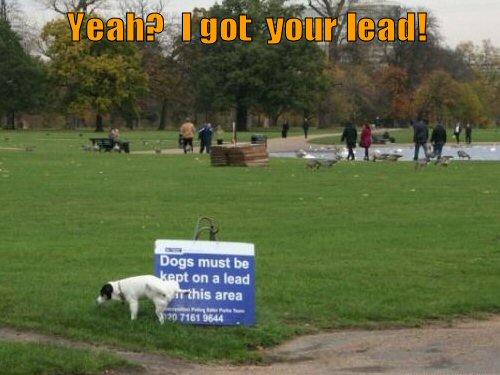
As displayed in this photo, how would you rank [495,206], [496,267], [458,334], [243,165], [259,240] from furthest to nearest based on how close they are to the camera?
[243,165] → [495,206] → [259,240] → [496,267] → [458,334]

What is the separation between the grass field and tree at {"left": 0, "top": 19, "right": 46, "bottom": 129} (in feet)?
241

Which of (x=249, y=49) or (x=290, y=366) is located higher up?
(x=249, y=49)

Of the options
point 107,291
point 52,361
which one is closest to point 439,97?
point 107,291

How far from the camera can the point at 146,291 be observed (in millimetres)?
8312

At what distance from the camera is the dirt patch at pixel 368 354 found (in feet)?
24.0

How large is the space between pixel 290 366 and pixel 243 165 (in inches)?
1079

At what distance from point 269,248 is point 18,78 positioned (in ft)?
294

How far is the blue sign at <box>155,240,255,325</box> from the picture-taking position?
8406mm

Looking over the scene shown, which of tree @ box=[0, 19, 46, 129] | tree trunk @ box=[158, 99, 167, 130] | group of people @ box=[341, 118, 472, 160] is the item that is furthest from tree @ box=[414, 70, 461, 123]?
group of people @ box=[341, 118, 472, 160]

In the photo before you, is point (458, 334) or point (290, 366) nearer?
point (290, 366)

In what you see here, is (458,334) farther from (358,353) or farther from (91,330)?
(91,330)

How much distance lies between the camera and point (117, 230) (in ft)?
50.7

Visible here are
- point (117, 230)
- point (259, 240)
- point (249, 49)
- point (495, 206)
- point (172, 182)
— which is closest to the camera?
point (259, 240)

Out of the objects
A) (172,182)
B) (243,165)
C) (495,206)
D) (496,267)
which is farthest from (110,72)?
(496,267)
